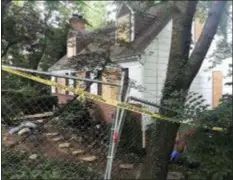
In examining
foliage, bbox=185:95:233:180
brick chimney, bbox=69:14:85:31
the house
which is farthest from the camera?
brick chimney, bbox=69:14:85:31

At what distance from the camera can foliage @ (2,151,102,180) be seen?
479cm

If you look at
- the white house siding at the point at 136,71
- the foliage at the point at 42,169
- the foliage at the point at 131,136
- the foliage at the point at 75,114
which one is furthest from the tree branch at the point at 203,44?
the white house siding at the point at 136,71

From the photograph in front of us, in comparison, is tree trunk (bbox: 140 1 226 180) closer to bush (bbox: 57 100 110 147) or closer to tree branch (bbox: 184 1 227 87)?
tree branch (bbox: 184 1 227 87)

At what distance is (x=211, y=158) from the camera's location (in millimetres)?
4664

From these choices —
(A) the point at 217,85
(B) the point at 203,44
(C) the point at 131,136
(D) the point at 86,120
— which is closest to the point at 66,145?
(D) the point at 86,120

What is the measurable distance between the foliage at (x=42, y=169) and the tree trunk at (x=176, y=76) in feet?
2.90

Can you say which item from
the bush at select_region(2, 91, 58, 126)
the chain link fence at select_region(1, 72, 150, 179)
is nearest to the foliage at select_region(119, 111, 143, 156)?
the chain link fence at select_region(1, 72, 150, 179)

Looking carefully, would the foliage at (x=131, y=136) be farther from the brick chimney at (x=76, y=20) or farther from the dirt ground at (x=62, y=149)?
the brick chimney at (x=76, y=20)

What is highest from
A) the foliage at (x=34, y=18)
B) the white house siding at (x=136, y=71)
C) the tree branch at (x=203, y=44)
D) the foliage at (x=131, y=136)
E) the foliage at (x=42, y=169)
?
the foliage at (x=34, y=18)

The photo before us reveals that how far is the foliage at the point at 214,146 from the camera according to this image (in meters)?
4.58

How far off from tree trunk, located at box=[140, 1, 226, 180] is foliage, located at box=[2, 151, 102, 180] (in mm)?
884

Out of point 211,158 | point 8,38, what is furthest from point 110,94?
point 8,38

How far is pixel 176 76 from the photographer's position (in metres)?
5.36

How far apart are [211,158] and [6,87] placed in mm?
4001
